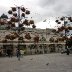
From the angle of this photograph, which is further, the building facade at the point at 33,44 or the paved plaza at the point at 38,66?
the building facade at the point at 33,44

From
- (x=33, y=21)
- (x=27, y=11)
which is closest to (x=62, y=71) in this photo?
(x=33, y=21)

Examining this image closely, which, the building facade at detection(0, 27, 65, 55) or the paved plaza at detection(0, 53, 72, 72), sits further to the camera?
the building facade at detection(0, 27, 65, 55)

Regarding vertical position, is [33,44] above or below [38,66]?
above

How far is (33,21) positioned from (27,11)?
231cm

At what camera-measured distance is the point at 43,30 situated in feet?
291

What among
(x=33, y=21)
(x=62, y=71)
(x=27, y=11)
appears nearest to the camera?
(x=62, y=71)

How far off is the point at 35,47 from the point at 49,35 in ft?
31.0

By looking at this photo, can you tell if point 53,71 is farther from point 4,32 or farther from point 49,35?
point 49,35

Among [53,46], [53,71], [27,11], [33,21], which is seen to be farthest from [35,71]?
[53,46]

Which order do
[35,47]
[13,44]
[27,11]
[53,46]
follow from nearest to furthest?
[27,11] < [13,44] < [35,47] < [53,46]

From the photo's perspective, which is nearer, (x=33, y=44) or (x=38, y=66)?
(x=38, y=66)

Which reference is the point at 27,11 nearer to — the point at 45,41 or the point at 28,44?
the point at 28,44

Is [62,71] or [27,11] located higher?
[27,11]

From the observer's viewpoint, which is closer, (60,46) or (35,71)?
(35,71)
